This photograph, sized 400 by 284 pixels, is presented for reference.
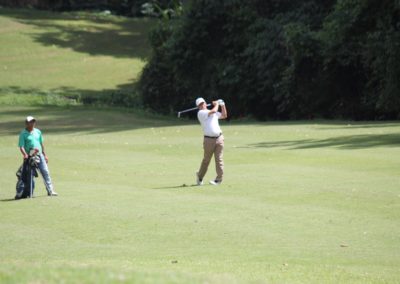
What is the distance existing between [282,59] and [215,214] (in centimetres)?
2785

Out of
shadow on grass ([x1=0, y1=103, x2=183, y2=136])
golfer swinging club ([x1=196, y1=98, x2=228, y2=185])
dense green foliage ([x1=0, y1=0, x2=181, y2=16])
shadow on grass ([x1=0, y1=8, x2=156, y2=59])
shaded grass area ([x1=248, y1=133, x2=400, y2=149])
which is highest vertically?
dense green foliage ([x1=0, y1=0, x2=181, y2=16])

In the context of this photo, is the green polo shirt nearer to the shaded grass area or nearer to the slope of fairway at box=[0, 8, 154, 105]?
the shaded grass area

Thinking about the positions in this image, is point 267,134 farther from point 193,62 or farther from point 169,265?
point 169,265

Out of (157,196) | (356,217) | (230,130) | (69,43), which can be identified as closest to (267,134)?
(230,130)

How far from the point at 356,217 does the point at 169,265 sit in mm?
4928

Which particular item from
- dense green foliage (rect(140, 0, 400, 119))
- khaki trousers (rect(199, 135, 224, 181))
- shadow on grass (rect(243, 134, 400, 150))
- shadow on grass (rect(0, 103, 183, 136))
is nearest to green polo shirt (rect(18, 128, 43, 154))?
khaki trousers (rect(199, 135, 224, 181))

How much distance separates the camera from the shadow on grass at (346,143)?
1107 inches

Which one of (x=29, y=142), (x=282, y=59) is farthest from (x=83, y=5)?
(x=29, y=142)

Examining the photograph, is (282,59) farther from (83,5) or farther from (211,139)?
(83,5)

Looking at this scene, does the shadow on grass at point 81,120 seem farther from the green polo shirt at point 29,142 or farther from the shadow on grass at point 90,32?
the shadow on grass at point 90,32

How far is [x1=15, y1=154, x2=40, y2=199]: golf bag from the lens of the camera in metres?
21.3

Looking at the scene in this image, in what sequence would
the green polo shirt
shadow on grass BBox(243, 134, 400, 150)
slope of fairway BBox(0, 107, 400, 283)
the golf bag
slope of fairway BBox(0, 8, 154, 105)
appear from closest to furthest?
slope of fairway BBox(0, 107, 400, 283), the golf bag, the green polo shirt, shadow on grass BBox(243, 134, 400, 150), slope of fairway BBox(0, 8, 154, 105)

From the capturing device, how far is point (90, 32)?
70.4 metres

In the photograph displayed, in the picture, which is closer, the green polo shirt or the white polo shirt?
the green polo shirt
